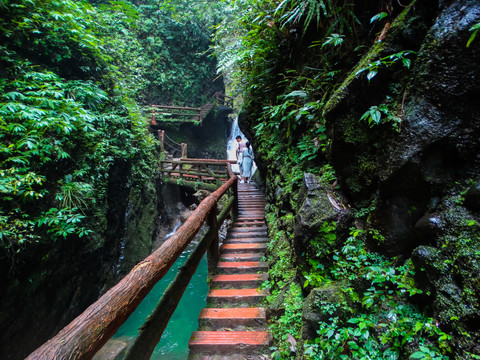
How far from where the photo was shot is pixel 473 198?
51.1 inches

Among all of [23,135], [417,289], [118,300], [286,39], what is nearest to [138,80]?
[23,135]

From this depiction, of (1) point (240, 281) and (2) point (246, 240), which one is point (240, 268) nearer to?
(1) point (240, 281)

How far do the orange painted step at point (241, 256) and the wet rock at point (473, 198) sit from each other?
297 centimetres

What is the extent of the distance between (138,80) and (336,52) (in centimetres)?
889

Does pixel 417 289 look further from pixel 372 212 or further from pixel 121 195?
pixel 121 195

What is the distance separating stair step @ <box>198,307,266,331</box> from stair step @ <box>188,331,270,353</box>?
0.42 ft

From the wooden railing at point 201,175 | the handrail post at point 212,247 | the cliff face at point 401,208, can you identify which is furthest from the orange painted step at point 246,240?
the wooden railing at point 201,175

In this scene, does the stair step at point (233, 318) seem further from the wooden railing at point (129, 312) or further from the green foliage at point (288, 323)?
the wooden railing at point (129, 312)

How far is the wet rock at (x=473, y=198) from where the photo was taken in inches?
50.5

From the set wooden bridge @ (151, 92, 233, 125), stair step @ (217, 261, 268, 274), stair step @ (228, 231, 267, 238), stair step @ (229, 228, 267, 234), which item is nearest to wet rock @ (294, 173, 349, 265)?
stair step @ (217, 261, 268, 274)

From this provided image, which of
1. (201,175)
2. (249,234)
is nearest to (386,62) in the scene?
(249,234)

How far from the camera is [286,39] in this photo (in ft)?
12.5

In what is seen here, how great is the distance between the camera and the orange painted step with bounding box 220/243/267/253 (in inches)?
161

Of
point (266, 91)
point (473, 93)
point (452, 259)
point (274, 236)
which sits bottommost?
point (274, 236)
